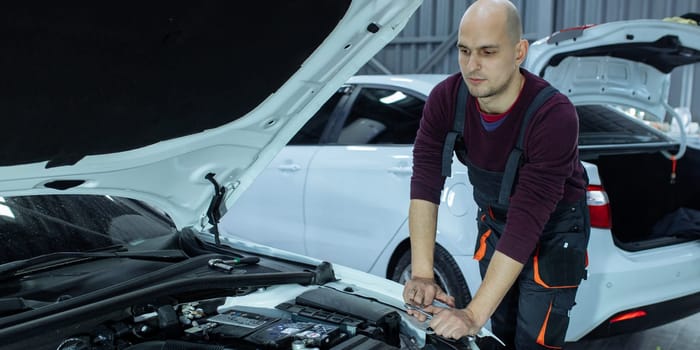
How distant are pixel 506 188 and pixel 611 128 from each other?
5.81ft

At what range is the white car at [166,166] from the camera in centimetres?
131

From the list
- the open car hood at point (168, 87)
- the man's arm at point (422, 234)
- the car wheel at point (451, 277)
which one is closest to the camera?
the open car hood at point (168, 87)

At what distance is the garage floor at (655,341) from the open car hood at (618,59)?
1201 mm

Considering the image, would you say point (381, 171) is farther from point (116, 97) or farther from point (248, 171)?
point (116, 97)

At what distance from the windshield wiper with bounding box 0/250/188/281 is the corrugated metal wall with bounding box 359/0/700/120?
24.2 ft

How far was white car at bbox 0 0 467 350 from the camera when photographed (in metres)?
1.31

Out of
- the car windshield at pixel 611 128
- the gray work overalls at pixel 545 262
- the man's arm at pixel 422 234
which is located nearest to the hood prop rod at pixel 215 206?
the man's arm at pixel 422 234

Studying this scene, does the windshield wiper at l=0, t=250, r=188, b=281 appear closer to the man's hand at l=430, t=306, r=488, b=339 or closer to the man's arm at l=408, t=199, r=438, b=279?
the man's arm at l=408, t=199, r=438, b=279

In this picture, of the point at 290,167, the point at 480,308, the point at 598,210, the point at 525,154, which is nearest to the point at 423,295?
the point at 480,308

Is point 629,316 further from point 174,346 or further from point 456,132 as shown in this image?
point 174,346

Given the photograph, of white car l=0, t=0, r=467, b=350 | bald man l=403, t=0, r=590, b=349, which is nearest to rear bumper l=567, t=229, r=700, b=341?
bald man l=403, t=0, r=590, b=349

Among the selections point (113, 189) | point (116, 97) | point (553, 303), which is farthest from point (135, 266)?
point (553, 303)

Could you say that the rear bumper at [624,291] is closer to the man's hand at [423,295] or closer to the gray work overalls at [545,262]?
the gray work overalls at [545,262]

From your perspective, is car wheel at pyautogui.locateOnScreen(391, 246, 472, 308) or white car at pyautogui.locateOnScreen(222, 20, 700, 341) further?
car wheel at pyautogui.locateOnScreen(391, 246, 472, 308)
